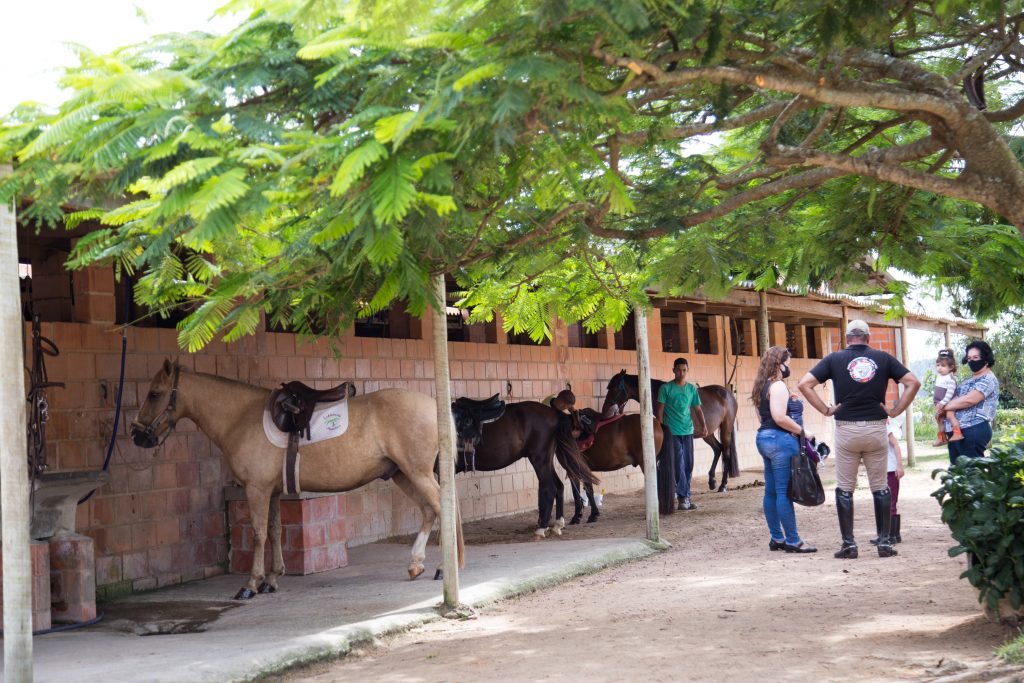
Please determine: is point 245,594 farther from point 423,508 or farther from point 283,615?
point 423,508

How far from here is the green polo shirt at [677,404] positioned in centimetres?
1203

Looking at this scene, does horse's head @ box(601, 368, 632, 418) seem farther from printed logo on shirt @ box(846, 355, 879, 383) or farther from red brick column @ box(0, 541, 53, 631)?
red brick column @ box(0, 541, 53, 631)

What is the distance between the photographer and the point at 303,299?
547cm

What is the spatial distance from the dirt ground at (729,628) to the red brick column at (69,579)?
2.09 m

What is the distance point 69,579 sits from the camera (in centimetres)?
669

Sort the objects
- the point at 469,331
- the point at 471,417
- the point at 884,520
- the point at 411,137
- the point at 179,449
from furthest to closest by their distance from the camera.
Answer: the point at 469,331 < the point at 471,417 < the point at 179,449 < the point at 884,520 < the point at 411,137

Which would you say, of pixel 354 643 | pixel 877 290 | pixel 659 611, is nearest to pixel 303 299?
pixel 354 643

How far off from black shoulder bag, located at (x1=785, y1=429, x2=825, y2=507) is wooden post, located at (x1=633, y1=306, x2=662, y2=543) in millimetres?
1452

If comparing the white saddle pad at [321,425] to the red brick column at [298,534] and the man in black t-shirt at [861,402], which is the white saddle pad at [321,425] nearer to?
the red brick column at [298,534]

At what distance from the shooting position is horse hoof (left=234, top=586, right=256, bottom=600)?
24.4 ft

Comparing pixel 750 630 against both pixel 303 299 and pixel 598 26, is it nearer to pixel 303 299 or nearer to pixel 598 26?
pixel 303 299

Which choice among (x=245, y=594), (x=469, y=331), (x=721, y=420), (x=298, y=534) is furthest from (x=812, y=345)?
(x=245, y=594)

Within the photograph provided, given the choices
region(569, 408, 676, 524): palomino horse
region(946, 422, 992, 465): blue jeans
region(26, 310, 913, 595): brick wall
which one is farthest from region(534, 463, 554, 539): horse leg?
region(946, 422, 992, 465): blue jeans

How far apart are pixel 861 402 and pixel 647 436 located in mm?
2527
